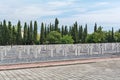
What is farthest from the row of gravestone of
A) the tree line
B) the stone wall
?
the tree line

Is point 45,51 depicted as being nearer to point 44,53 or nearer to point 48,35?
point 44,53

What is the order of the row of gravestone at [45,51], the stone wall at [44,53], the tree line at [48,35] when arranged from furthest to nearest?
the tree line at [48,35] → the row of gravestone at [45,51] → the stone wall at [44,53]

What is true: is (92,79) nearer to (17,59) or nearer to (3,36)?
(17,59)

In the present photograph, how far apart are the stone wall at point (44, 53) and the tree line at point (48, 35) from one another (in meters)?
A: 32.3

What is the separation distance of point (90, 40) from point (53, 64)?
4867 cm

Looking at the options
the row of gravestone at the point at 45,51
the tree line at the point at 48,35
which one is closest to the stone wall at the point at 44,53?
the row of gravestone at the point at 45,51

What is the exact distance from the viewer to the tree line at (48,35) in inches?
2307

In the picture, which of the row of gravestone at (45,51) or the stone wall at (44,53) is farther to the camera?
the row of gravestone at (45,51)

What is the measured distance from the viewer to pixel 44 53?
774 inches

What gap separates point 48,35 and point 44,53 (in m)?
39.4

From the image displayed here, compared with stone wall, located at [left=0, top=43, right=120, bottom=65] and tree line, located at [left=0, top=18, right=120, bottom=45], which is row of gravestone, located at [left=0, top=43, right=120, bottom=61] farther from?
tree line, located at [left=0, top=18, right=120, bottom=45]

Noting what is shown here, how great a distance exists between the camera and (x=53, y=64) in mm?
16344

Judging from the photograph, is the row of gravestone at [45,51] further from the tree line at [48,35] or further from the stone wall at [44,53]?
the tree line at [48,35]

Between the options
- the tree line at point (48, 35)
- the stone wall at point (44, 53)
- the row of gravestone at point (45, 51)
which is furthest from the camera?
the tree line at point (48, 35)
